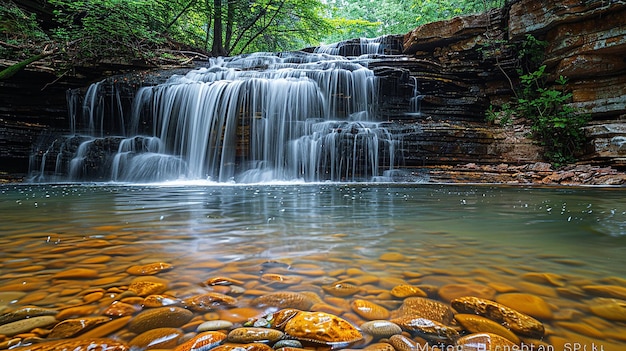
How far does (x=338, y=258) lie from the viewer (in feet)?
6.21

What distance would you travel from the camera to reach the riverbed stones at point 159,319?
106 centimetres

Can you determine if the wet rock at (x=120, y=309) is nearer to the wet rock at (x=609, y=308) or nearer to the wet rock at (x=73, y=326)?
the wet rock at (x=73, y=326)

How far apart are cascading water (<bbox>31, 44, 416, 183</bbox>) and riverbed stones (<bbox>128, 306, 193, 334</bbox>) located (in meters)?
8.38

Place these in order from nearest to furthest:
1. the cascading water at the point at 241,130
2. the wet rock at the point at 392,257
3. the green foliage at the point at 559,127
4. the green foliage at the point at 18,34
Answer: the wet rock at the point at 392,257 → the green foliage at the point at 559,127 → the cascading water at the point at 241,130 → the green foliage at the point at 18,34

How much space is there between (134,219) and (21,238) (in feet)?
3.16

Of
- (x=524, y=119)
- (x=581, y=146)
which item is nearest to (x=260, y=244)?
(x=581, y=146)

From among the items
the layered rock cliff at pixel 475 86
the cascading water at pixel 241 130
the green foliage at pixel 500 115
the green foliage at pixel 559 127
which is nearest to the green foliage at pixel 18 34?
the layered rock cliff at pixel 475 86

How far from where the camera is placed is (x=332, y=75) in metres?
11.7

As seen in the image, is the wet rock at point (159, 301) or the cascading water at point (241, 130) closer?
the wet rock at point (159, 301)

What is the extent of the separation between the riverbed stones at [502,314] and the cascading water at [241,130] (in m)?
8.16

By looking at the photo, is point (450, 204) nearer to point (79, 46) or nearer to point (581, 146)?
point (581, 146)

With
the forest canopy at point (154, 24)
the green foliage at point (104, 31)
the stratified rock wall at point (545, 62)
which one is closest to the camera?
the stratified rock wall at point (545, 62)

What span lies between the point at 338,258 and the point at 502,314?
939mm

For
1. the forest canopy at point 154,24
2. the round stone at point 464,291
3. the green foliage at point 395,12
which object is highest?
the green foliage at point 395,12
